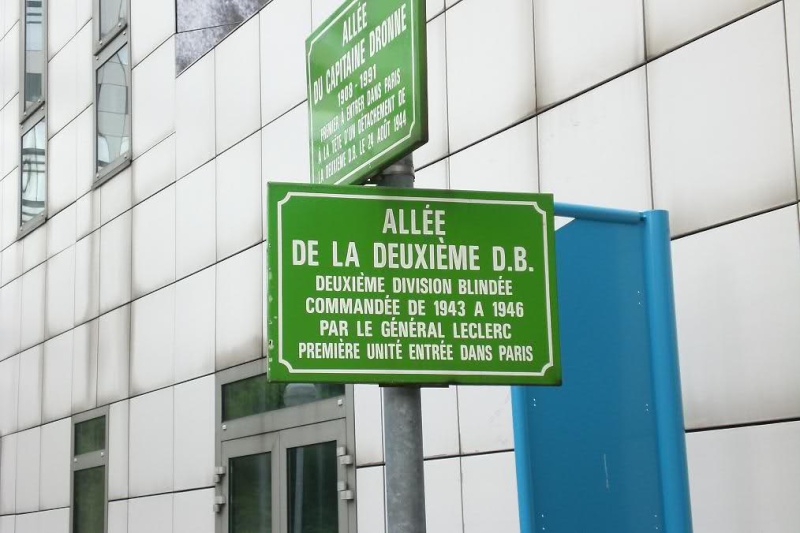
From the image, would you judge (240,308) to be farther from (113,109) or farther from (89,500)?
(113,109)

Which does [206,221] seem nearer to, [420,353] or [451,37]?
[451,37]

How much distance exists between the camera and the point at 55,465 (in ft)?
54.1

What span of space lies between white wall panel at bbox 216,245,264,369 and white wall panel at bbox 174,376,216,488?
48cm

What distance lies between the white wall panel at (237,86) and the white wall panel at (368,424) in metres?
3.20

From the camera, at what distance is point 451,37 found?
9227mm

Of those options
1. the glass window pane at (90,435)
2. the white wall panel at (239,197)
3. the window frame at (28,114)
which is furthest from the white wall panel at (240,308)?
the window frame at (28,114)

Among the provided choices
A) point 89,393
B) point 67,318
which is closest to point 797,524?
point 89,393

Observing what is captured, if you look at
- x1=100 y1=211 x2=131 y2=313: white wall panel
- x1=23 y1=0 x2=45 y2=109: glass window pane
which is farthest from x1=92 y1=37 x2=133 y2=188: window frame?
x1=23 y1=0 x2=45 y2=109: glass window pane

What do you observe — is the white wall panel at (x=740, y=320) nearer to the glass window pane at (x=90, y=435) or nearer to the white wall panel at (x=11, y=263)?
the glass window pane at (x=90, y=435)

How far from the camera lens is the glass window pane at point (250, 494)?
1161cm

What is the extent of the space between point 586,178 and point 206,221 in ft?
19.9

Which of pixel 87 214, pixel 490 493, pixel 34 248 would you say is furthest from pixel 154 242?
pixel 490 493

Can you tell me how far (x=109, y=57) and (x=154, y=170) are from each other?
2.29m

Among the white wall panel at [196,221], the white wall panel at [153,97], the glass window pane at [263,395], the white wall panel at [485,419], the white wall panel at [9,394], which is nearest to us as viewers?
the white wall panel at [485,419]
